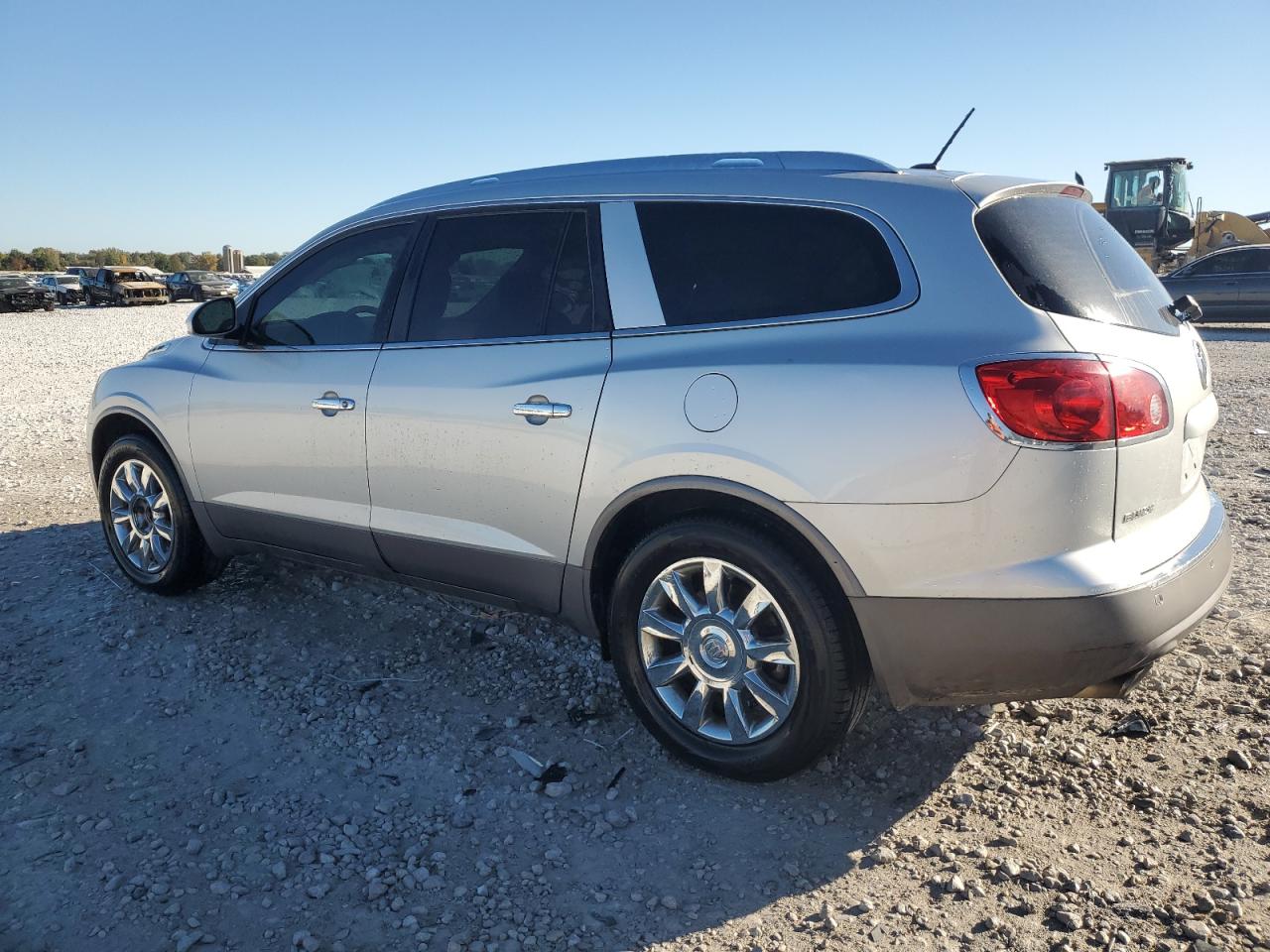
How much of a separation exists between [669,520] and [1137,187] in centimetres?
2351

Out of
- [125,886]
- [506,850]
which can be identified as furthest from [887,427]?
[125,886]

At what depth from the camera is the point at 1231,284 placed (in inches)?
709

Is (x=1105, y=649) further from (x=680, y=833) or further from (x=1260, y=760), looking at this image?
(x=680, y=833)

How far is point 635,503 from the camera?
3277mm

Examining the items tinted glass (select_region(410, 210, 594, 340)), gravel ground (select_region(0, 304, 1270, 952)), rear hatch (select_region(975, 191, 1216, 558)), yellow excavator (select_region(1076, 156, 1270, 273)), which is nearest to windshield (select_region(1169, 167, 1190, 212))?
yellow excavator (select_region(1076, 156, 1270, 273))

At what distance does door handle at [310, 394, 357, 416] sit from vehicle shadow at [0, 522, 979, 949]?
3.46ft

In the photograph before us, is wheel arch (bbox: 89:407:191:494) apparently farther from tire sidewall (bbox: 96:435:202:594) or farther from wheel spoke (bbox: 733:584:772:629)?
wheel spoke (bbox: 733:584:772:629)

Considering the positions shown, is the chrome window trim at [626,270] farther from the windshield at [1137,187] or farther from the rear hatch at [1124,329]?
the windshield at [1137,187]

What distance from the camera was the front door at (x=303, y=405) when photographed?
13.2ft

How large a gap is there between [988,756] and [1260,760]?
85cm

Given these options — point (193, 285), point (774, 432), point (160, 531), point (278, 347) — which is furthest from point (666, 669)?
point (193, 285)

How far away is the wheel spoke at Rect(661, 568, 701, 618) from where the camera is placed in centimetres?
317

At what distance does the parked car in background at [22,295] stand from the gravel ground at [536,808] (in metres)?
35.9

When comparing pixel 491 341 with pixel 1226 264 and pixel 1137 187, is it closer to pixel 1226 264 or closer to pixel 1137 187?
pixel 1226 264
